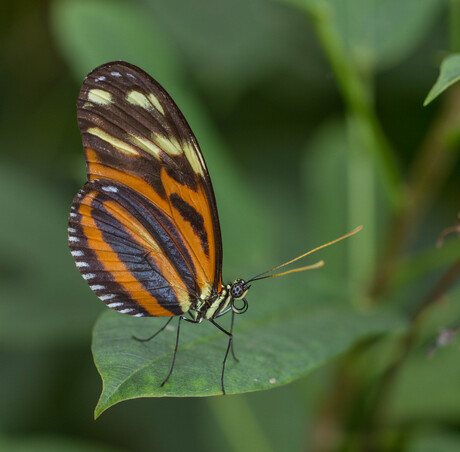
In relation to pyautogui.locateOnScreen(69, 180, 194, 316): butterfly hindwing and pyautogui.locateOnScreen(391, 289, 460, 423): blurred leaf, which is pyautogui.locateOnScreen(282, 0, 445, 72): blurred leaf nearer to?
pyautogui.locateOnScreen(391, 289, 460, 423): blurred leaf

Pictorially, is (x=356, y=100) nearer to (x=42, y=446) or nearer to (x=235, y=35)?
(x=235, y=35)

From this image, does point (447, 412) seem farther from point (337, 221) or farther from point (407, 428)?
point (337, 221)

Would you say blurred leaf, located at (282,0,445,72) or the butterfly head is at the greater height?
blurred leaf, located at (282,0,445,72)

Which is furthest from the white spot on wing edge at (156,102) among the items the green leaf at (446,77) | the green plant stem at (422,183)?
the green plant stem at (422,183)

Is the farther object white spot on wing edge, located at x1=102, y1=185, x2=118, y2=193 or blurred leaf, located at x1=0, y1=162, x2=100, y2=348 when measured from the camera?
blurred leaf, located at x1=0, y1=162, x2=100, y2=348

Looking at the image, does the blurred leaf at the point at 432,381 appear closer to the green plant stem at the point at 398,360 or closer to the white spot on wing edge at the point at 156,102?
the green plant stem at the point at 398,360

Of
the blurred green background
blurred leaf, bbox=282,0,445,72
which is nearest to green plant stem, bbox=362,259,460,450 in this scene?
the blurred green background

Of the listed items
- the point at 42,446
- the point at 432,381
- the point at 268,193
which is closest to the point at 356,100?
the point at 432,381
